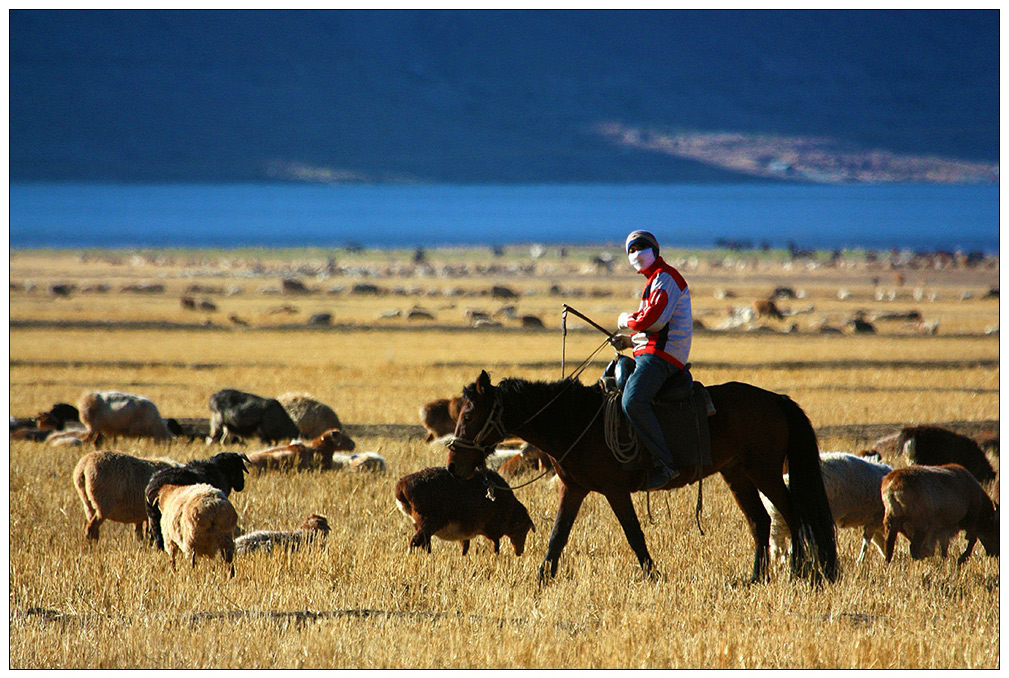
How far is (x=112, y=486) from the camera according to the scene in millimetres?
8742

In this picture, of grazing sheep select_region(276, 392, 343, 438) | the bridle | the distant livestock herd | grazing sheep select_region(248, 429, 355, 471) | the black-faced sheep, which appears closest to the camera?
the bridle

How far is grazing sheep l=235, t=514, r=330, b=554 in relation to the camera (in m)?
8.34

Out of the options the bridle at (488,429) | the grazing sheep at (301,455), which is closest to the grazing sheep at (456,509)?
the bridle at (488,429)

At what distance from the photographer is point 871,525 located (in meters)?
8.94

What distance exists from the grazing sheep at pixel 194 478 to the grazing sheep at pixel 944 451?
6721 mm

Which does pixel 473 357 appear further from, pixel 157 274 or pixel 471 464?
pixel 157 274

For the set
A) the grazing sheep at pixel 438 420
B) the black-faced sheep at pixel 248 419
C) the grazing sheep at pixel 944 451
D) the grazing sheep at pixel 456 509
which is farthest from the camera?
the grazing sheep at pixel 438 420

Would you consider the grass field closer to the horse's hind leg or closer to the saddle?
the horse's hind leg

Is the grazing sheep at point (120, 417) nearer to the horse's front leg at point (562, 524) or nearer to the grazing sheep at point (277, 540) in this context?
the grazing sheep at point (277, 540)

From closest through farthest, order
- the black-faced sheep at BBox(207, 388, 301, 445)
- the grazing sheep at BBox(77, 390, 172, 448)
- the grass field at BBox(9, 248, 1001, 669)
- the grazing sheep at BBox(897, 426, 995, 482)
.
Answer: the grass field at BBox(9, 248, 1001, 669)
the grazing sheep at BBox(897, 426, 995, 482)
the grazing sheep at BBox(77, 390, 172, 448)
the black-faced sheep at BBox(207, 388, 301, 445)

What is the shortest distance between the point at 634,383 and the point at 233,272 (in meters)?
72.7

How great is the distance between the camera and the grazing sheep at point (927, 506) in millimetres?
8352

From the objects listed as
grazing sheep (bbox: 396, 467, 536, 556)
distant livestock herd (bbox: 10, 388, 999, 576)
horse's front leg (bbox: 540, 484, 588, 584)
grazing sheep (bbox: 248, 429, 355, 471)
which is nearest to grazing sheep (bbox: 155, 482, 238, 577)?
distant livestock herd (bbox: 10, 388, 999, 576)

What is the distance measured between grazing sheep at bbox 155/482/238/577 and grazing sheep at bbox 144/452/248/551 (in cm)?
34
